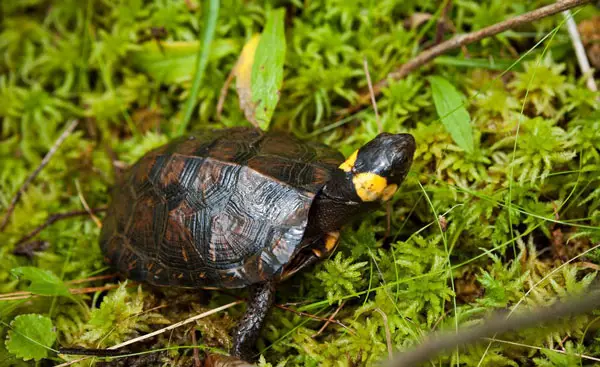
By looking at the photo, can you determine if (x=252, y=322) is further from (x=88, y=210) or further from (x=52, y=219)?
(x=52, y=219)

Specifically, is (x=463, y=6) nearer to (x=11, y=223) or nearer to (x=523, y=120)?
(x=523, y=120)

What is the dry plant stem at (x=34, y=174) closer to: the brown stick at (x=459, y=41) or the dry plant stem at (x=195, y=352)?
the dry plant stem at (x=195, y=352)

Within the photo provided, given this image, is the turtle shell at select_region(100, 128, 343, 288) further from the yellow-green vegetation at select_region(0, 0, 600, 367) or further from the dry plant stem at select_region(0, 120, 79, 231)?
the dry plant stem at select_region(0, 120, 79, 231)

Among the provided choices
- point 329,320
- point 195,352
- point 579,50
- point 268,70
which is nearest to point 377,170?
point 329,320

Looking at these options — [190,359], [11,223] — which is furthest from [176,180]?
[11,223]

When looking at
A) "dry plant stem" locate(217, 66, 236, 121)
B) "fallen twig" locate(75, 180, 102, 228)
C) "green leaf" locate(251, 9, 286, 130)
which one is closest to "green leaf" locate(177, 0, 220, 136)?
"dry plant stem" locate(217, 66, 236, 121)

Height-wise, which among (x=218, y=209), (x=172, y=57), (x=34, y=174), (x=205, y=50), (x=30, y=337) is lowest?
(x=30, y=337)
